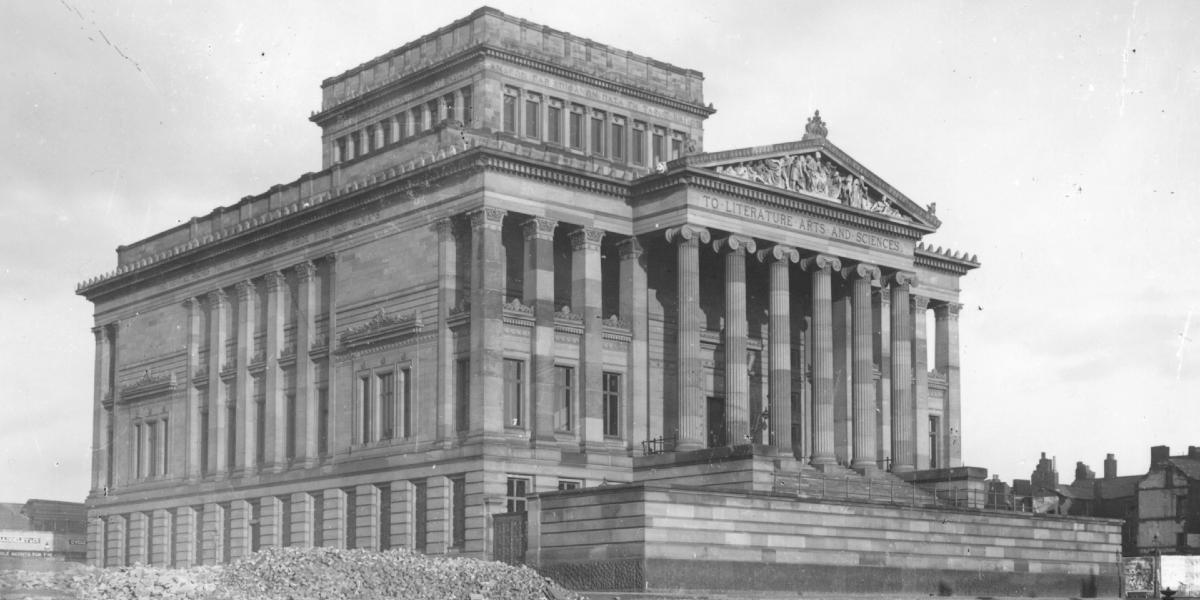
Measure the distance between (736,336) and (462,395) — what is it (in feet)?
36.8

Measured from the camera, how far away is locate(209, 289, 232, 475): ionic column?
84000 millimetres

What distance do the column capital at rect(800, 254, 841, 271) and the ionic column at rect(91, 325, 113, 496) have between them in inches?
1543

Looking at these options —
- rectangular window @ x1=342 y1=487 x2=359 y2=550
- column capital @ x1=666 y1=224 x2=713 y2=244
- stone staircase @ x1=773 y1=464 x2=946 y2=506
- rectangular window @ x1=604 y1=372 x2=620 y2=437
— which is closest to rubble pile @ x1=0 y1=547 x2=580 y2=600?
stone staircase @ x1=773 y1=464 x2=946 y2=506

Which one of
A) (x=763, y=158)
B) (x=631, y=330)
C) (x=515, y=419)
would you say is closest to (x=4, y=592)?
(x=515, y=419)

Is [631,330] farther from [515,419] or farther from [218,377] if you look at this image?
[218,377]

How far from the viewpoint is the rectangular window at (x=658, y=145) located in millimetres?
85875

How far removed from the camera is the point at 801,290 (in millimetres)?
82312

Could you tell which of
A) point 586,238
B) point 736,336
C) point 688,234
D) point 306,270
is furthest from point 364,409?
point 736,336

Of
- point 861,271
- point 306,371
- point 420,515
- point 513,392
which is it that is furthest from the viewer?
point 306,371

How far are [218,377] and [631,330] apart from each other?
22479 mm

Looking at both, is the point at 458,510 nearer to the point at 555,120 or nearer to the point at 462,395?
the point at 462,395

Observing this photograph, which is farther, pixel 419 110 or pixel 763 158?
pixel 419 110

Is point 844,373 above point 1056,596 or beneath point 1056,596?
above

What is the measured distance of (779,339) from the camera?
73.9 metres
